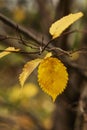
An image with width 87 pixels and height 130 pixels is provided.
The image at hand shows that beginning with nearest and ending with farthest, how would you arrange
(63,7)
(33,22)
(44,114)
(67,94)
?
(63,7) → (67,94) → (33,22) → (44,114)

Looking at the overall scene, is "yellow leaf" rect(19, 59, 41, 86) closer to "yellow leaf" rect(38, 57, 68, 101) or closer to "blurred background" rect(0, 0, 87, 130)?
"yellow leaf" rect(38, 57, 68, 101)

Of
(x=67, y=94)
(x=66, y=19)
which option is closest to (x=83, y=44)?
(x=67, y=94)

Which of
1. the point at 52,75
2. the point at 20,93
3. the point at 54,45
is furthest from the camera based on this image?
the point at 20,93

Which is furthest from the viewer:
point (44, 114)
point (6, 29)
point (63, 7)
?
point (44, 114)

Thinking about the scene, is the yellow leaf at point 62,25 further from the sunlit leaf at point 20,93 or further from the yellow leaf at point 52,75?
the sunlit leaf at point 20,93

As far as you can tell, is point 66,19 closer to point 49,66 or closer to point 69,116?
point 49,66

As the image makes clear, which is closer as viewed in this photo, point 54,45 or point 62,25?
point 62,25

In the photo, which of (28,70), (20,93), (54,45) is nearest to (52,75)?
(28,70)

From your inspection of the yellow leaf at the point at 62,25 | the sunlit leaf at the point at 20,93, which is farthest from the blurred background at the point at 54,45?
the yellow leaf at the point at 62,25

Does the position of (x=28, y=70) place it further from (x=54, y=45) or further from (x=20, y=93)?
(x=20, y=93)
